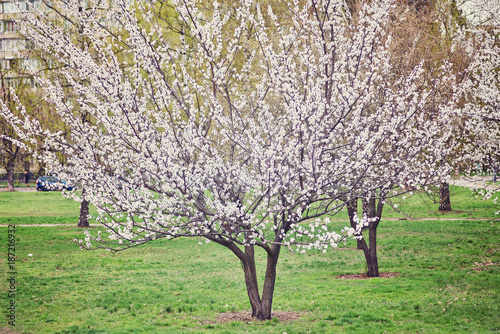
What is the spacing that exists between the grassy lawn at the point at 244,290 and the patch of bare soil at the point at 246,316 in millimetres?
152

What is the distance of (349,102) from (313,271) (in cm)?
Answer: 778

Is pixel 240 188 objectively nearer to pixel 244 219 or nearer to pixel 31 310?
pixel 244 219

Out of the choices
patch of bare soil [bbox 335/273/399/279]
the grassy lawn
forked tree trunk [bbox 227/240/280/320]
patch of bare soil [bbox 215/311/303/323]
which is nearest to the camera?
forked tree trunk [bbox 227/240/280/320]

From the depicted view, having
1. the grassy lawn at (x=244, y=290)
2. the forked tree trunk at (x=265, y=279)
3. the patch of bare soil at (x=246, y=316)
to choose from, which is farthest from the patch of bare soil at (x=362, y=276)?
the forked tree trunk at (x=265, y=279)

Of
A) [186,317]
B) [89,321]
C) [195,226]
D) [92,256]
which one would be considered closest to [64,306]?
[89,321]

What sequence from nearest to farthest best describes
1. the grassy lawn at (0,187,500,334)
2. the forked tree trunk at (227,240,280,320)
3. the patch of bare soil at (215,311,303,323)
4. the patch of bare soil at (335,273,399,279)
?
the forked tree trunk at (227,240,280,320) < the grassy lawn at (0,187,500,334) < the patch of bare soil at (215,311,303,323) < the patch of bare soil at (335,273,399,279)

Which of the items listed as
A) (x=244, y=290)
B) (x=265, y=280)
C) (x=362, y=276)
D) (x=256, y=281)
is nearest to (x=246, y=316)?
(x=256, y=281)

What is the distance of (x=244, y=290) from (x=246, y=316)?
246 cm

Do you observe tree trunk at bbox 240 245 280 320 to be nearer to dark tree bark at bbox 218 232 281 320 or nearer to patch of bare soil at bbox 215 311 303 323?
dark tree bark at bbox 218 232 281 320

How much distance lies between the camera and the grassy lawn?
8539 millimetres

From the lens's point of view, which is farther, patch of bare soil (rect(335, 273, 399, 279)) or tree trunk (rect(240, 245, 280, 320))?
patch of bare soil (rect(335, 273, 399, 279))

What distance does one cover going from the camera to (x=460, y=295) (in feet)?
32.4

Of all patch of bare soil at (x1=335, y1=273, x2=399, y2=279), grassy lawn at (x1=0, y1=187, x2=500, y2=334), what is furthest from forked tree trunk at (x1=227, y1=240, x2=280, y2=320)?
patch of bare soil at (x1=335, y1=273, x2=399, y2=279)

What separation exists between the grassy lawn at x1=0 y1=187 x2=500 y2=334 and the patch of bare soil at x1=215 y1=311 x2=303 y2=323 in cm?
15
